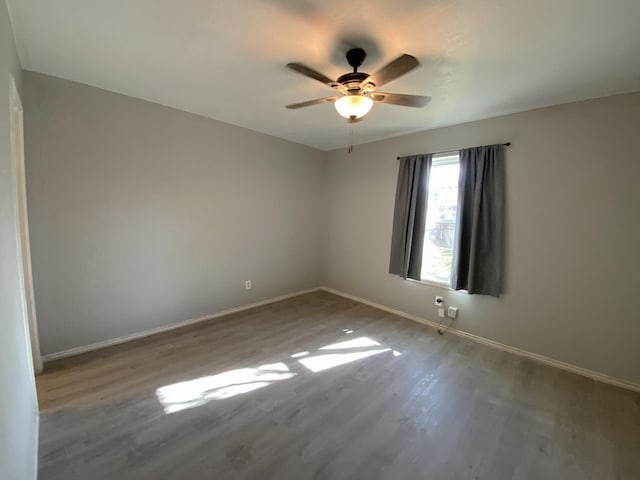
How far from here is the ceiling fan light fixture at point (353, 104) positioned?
5.92 ft

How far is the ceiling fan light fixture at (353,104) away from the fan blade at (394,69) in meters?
0.08

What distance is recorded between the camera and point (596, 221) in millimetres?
2367

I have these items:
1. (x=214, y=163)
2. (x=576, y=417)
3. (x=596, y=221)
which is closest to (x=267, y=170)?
(x=214, y=163)

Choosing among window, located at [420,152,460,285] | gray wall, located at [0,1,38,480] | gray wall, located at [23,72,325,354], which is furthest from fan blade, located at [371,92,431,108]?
gray wall, located at [23,72,325,354]

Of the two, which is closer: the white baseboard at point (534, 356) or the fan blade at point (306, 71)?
the fan blade at point (306, 71)

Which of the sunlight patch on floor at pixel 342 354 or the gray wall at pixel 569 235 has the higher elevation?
the gray wall at pixel 569 235

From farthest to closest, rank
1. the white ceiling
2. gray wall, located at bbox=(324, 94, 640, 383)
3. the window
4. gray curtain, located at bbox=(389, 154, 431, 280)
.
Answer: gray curtain, located at bbox=(389, 154, 431, 280), the window, gray wall, located at bbox=(324, 94, 640, 383), the white ceiling

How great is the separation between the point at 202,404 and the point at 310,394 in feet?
2.58

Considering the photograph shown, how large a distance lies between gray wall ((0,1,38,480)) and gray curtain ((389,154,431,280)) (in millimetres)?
3438

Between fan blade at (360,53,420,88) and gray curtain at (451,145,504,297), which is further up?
fan blade at (360,53,420,88)

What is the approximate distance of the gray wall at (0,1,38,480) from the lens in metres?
0.94

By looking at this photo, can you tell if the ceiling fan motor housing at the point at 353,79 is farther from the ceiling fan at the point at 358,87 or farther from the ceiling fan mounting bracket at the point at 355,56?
the ceiling fan mounting bracket at the point at 355,56

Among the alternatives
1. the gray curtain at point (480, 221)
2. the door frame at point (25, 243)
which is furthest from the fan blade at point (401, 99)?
the door frame at point (25, 243)

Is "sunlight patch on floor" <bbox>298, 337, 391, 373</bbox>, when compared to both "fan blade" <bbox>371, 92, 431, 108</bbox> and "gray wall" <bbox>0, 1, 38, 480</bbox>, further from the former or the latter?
"fan blade" <bbox>371, 92, 431, 108</bbox>
